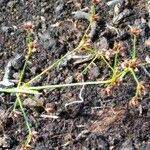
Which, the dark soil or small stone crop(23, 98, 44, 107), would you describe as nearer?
the dark soil

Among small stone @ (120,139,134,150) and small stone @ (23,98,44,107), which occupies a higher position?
small stone @ (23,98,44,107)

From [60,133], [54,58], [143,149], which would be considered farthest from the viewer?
[54,58]

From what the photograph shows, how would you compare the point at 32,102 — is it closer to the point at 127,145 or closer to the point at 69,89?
the point at 69,89

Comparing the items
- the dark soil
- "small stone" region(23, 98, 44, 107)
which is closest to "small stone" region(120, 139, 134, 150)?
the dark soil

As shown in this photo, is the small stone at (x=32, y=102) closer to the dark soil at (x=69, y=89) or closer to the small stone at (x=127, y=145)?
the dark soil at (x=69, y=89)

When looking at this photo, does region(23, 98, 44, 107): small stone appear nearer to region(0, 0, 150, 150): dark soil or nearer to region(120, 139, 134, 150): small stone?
region(0, 0, 150, 150): dark soil

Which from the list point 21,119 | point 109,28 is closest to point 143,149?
point 21,119

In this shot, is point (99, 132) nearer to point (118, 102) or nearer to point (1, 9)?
point (118, 102)

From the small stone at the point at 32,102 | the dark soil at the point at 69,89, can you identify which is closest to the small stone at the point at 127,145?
the dark soil at the point at 69,89
